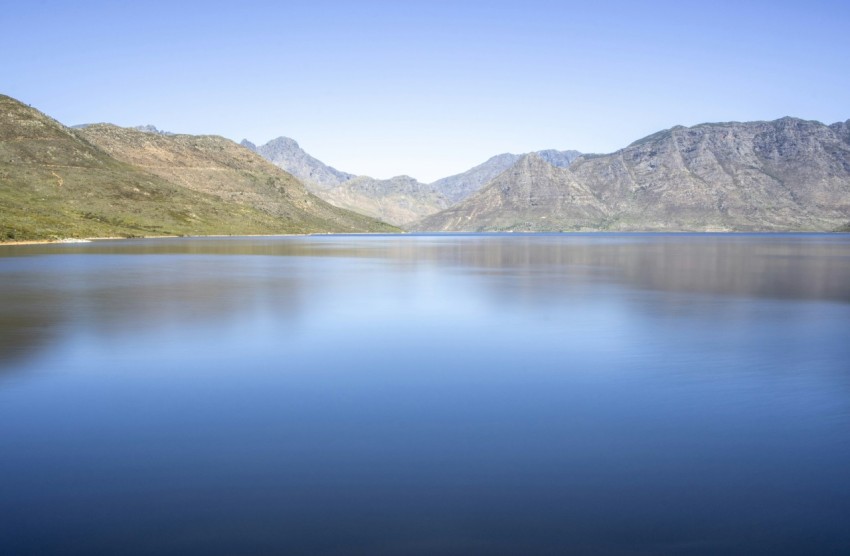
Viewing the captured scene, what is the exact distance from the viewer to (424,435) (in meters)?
16.2

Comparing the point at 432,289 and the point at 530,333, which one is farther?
the point at 432,289

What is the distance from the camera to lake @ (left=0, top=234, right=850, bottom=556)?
36.6 feet

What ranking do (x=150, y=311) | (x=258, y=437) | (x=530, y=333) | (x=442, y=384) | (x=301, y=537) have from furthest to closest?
(x=150, y=311), (x=530, y=333), (x=442, y=384), (x=258, y=437), (x=301, y=537)

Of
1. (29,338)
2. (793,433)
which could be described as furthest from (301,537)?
(29,338)

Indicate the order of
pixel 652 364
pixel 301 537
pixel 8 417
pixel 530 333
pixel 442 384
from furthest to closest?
pixel 530 333 → pixel 652 364 → pixel 442 384 → pixel 8 417 → pixel 301 537

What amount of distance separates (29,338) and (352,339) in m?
14.9

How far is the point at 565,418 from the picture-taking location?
17.8 metres

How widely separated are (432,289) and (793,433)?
41760 millimetres

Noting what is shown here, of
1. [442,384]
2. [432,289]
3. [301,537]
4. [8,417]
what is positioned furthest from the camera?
[432,289]

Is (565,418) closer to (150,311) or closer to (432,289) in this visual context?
(150,311)

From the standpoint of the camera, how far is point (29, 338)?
3017cm

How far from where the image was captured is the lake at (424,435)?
1116 centimetres

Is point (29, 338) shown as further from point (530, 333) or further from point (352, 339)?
point (530, 333)

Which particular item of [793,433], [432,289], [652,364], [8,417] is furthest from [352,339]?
[432,289]
